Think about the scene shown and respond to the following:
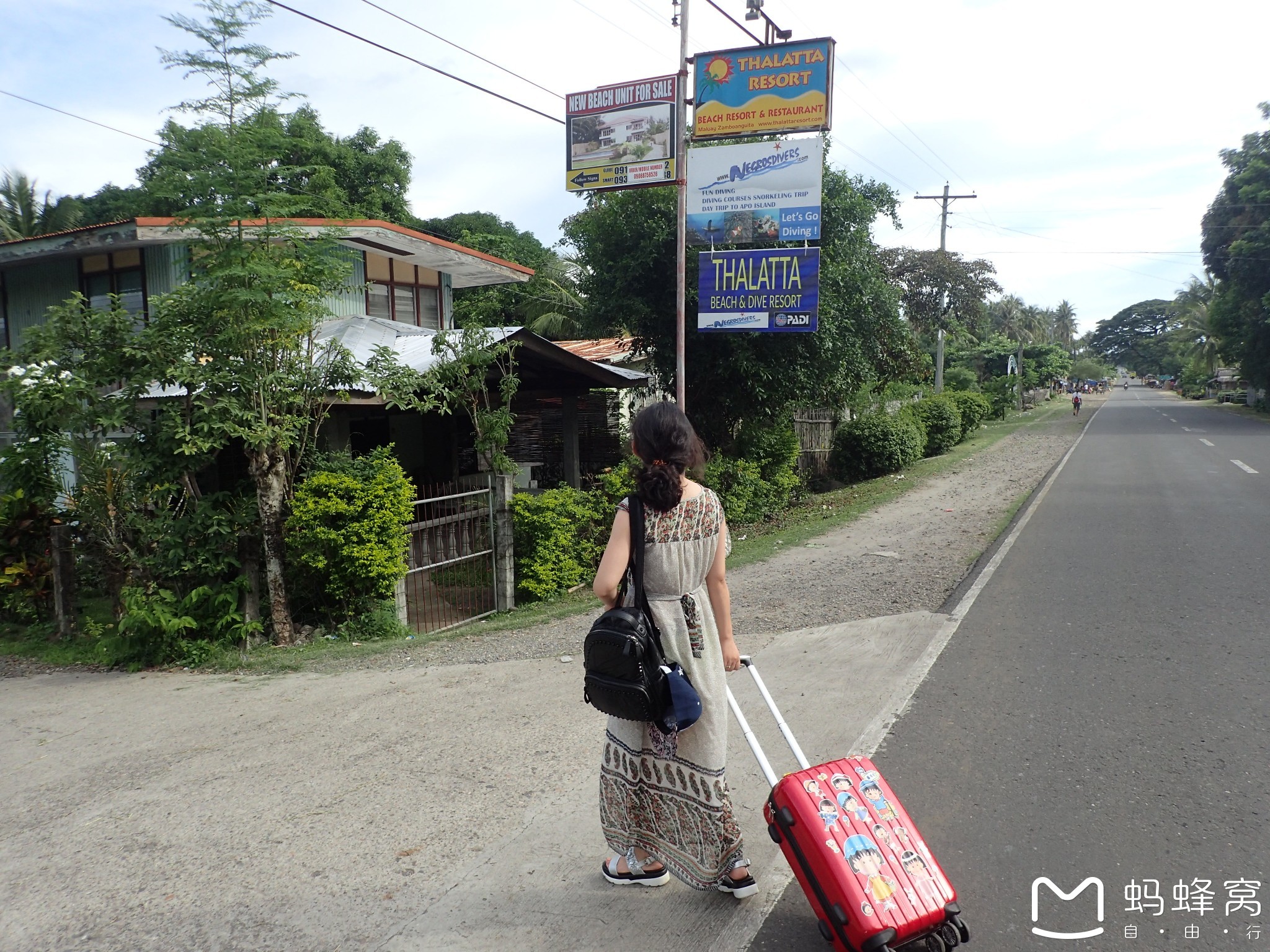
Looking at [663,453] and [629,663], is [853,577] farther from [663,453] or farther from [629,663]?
[629,663]

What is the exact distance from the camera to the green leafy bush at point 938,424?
24734mm

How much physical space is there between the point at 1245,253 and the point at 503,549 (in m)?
35.9

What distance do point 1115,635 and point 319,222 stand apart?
399 inches

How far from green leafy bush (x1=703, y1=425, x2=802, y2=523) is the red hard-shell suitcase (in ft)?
32.5

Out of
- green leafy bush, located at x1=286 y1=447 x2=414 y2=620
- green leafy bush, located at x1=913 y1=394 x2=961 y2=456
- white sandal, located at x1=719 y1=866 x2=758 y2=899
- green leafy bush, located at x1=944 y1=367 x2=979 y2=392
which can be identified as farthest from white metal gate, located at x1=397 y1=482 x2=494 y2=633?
green leafy bush, located at x1=944 y1=367 x2=979 y2=392

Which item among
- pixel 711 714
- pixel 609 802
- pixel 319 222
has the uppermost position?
pixel 319 222

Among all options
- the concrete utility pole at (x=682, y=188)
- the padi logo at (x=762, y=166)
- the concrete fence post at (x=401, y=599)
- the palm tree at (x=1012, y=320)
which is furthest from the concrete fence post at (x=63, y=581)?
the palm tree at (x=1012, y=320)

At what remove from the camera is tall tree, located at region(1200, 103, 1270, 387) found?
1308 inches

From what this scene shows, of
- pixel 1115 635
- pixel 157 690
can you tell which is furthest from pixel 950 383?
pixel 157 690

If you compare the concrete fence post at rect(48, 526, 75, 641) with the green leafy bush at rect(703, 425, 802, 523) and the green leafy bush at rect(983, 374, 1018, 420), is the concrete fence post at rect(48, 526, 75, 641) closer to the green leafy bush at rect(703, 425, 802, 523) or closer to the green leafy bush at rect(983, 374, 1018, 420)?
the green leafy bush at rect(703, 425, 802, 523)

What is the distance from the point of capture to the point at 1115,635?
6465 mm

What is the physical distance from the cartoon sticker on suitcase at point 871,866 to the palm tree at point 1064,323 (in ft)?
392

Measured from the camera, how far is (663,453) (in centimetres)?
310

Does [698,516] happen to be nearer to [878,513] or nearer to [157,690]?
[157,690]
